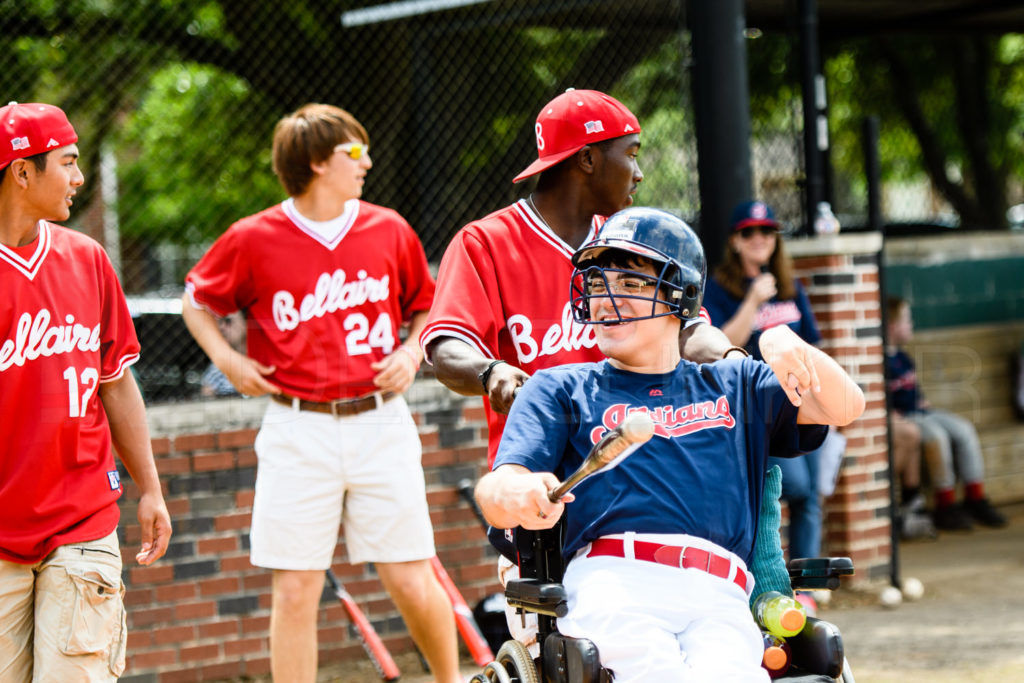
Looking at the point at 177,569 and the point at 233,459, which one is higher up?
the point at 233,459

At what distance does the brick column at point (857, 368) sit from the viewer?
6.75m

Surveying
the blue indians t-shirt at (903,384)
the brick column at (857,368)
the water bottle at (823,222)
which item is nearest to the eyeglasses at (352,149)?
the brick column at (857,368)

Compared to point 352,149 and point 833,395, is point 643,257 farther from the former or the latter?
point 352,149

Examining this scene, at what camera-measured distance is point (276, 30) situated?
671cm

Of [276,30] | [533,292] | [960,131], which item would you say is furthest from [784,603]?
[960,131]

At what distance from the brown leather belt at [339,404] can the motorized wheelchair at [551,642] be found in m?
1.63

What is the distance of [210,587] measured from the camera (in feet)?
17.7

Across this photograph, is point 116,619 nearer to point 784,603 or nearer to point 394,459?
point 394,459

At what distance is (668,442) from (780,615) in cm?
46

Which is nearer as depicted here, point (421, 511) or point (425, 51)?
point (421, 511)

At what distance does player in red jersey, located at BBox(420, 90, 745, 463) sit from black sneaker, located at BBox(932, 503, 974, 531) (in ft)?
19.7

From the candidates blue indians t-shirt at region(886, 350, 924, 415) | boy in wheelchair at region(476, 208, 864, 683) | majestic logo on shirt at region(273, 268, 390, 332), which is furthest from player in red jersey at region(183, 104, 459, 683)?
blue indians t-shirt at region(886, 350, 924, 415)

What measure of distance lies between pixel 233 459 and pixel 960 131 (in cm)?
1045

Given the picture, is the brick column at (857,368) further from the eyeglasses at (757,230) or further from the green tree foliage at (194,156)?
the green tree foliage at (194,156)
